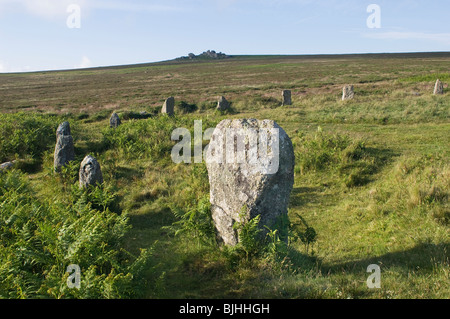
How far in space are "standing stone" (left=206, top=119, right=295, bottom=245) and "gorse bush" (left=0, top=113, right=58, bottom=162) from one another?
12171mm

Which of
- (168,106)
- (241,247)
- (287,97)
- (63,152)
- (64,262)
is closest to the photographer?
(64,262)

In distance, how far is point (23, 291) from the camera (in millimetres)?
4930

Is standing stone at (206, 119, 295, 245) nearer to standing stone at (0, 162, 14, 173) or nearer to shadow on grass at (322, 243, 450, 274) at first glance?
shadow on grass at (322, 243, 450, 274)

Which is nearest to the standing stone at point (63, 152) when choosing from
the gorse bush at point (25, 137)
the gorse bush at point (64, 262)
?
the gorse bush at point (25, 137)

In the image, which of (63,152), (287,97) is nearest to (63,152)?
(63,152)

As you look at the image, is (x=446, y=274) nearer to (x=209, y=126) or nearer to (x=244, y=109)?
(x=209, y=126)

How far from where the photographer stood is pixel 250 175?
6.62m

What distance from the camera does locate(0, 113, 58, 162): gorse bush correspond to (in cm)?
1589

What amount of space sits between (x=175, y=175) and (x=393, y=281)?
366 inches

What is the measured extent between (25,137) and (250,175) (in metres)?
14.1

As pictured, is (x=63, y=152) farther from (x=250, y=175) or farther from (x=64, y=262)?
(x=250, y=175)

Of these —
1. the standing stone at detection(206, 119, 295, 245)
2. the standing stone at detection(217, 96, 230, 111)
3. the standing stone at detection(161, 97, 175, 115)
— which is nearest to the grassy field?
the standing stone at detection(206, 119, 295, 245)

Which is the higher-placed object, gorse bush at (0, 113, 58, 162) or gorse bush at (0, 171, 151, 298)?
gorse bush at (0, 113, 58, 162)
